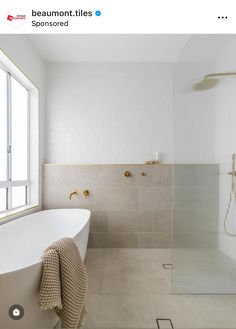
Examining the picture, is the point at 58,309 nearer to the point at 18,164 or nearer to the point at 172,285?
the point at 172,285

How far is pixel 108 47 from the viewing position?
343cm

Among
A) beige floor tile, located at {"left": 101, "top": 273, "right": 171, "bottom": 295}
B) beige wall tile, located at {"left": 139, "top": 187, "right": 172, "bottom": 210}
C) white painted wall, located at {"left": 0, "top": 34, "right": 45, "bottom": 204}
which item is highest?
white painted wall, located at {"left": 0, "top": 34, "right": 45, "bottom": 204}

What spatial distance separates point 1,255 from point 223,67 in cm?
231

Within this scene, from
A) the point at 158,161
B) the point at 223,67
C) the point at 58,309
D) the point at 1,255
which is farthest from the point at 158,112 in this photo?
the point at 58,309

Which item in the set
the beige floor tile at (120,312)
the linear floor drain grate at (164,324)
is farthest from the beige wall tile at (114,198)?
the linear floor drain grate at (164,324)

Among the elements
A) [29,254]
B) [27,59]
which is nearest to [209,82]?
[27,59]

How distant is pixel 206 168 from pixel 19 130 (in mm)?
2317

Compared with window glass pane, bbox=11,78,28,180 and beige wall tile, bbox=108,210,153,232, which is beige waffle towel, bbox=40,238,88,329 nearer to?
window glass pane, bbox=11,78,28,180

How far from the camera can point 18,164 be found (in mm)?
3451

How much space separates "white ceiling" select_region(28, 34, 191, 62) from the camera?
319 cm

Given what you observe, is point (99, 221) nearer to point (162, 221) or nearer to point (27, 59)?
point (162, 221)

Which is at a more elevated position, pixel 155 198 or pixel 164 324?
pixel 155 198

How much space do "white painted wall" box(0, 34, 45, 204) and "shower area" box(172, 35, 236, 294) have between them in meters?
1.60

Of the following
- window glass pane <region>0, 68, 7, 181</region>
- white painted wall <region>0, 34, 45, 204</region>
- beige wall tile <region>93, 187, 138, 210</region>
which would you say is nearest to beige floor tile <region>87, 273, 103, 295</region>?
beige wall tile <region>93, 187, 138, 210</region>
